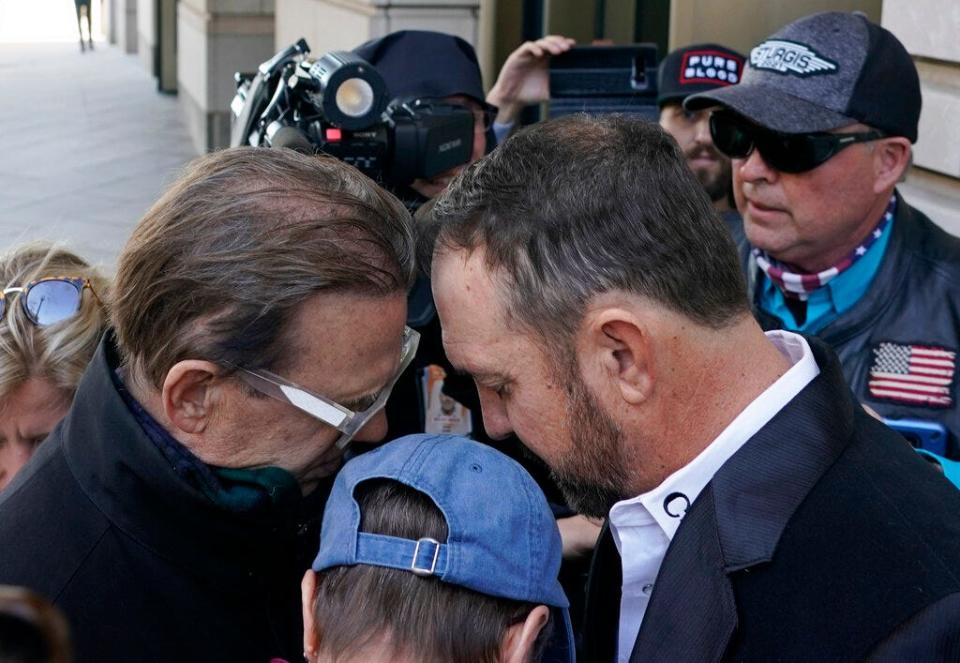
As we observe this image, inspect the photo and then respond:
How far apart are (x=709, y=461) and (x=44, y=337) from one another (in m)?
1.40

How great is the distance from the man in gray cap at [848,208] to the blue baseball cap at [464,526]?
58.3 inches

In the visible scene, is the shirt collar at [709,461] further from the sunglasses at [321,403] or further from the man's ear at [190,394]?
the man's ear at [190,394]

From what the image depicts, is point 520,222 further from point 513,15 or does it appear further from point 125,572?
point 513,15

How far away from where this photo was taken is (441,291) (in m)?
1.91

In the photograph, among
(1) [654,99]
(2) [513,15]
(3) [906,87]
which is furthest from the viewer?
(2) [513,15]

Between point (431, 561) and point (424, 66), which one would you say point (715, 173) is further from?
point (431, 561)

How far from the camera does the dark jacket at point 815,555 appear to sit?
149 centimetres

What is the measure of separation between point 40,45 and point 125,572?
25934 millimetres

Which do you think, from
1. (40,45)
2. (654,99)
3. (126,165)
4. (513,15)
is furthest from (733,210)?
(40,45)

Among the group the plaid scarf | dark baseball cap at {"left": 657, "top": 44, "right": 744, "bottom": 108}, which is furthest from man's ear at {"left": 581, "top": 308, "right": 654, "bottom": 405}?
dark baseball cap at {"left": 657, "top": 44, "right": 744, "bottom": 108}

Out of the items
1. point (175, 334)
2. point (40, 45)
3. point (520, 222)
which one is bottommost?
point (40, 45)

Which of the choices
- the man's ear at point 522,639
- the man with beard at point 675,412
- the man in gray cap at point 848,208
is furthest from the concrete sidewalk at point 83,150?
the man's ear at point 522,639

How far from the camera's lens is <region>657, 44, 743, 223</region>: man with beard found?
4.15 metres

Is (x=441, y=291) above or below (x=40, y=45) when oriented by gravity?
above
